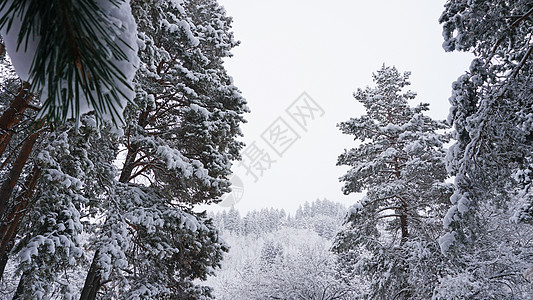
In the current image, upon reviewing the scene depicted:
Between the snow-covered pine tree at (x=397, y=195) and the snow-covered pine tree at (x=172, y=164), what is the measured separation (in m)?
4.48

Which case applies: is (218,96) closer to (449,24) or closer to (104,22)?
(449,24)

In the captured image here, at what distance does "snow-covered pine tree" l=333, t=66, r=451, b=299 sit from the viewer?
827 centimetres

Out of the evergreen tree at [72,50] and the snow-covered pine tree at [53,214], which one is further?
the snow-covered pine tree at [53,214]

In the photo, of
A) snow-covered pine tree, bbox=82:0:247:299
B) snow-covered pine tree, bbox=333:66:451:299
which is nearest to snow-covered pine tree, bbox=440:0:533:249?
snow-covered pine tree, bbox=333:66:451:299

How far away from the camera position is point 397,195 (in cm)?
880

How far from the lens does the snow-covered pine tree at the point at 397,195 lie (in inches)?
326

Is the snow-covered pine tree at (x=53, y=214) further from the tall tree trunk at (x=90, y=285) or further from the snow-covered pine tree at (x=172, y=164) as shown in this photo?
the tall tree trunk at (x=90, y=285)

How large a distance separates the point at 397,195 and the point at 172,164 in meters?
6.63

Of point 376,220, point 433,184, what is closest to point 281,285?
point 376,220

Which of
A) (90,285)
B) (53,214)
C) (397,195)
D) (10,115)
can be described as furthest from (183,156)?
(397,195)

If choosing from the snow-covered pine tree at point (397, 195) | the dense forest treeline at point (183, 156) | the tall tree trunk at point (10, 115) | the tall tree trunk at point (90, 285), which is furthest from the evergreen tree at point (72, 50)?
the snow-covered pine tree at point (397, 195)

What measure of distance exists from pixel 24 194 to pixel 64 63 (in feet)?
19.6
